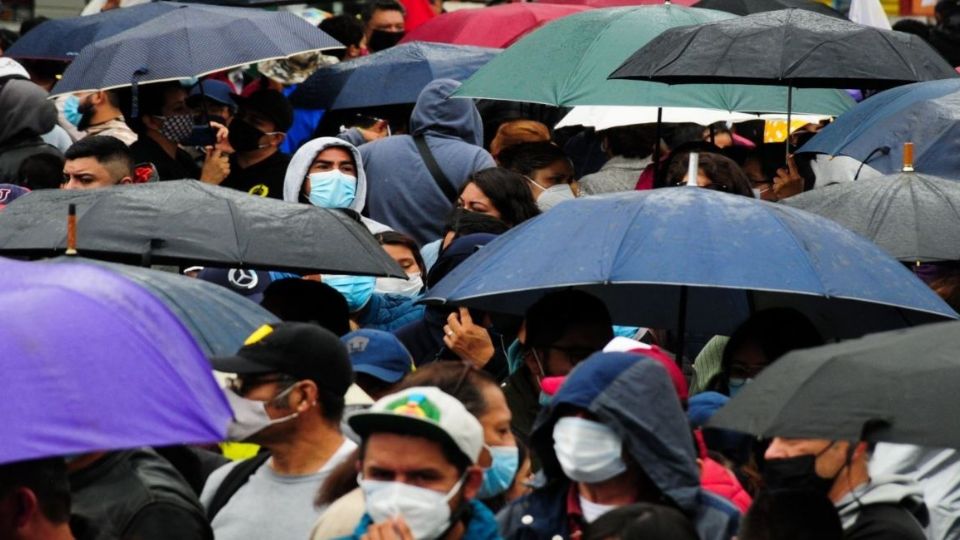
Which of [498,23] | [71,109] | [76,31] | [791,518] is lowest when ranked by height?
[71,109]

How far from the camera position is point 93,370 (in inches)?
186

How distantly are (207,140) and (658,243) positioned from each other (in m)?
4.99

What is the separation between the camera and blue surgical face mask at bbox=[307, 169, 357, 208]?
10.2 metres

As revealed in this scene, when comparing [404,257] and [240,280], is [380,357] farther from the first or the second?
[404,257]

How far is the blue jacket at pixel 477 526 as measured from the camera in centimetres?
566

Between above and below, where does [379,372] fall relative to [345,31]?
above

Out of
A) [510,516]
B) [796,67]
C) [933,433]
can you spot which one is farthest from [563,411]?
[796,67]

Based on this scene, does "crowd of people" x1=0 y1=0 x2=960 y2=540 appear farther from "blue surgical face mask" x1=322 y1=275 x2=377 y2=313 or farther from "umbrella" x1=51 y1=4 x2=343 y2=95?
"umbrella" x1=51 y1=4 x2=343 y2=95

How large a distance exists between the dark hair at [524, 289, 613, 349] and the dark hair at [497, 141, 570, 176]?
3559 mm

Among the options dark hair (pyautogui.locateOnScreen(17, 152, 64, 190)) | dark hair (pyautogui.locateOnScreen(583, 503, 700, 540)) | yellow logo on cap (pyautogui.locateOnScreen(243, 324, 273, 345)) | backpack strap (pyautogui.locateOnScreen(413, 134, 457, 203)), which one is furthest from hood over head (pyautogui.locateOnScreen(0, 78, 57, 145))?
dark hair (pyautogui.locateOnScreen(583, 503, 700, 540))

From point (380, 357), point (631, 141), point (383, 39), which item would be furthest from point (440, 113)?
point (383, 39)

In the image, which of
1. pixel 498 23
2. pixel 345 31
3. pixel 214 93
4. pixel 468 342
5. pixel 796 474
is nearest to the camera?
pixel 796 474

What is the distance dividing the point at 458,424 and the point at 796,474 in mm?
958

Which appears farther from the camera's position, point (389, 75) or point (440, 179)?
point (389, 75)
